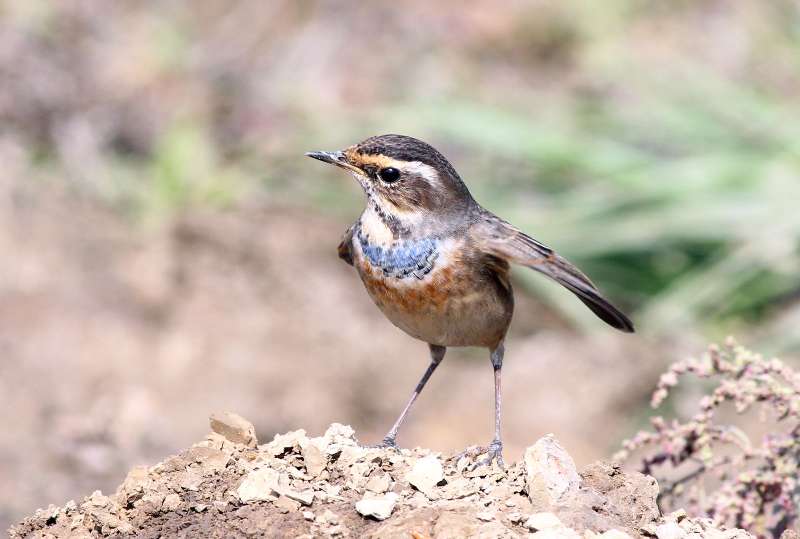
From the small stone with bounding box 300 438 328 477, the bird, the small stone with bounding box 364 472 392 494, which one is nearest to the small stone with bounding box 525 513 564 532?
the small stone with bounding box 364 472 392 494

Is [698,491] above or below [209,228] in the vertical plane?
below

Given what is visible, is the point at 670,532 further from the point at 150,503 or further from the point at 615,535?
the point at 150,503

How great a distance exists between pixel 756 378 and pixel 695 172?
5507 mm

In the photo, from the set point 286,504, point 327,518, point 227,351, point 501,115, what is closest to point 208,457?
point 286,504

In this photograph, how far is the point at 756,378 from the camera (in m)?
4.10

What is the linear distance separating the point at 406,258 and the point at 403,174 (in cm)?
33

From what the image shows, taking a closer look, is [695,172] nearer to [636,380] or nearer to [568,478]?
[636,380]

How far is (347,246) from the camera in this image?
5023 millimetres

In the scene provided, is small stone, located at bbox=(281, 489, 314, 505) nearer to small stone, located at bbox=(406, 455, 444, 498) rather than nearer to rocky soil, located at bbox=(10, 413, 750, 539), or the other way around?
rocky soil, located at bbox=(10, 413, 750, 539)

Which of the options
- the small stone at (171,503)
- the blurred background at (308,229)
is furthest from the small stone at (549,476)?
the blurred background at (308,229)

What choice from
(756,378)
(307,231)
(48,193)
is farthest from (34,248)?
(756,378)

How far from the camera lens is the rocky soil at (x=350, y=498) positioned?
354 cm

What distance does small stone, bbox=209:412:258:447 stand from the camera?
4.02 m

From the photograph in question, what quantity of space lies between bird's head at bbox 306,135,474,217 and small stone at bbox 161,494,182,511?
1.51m
